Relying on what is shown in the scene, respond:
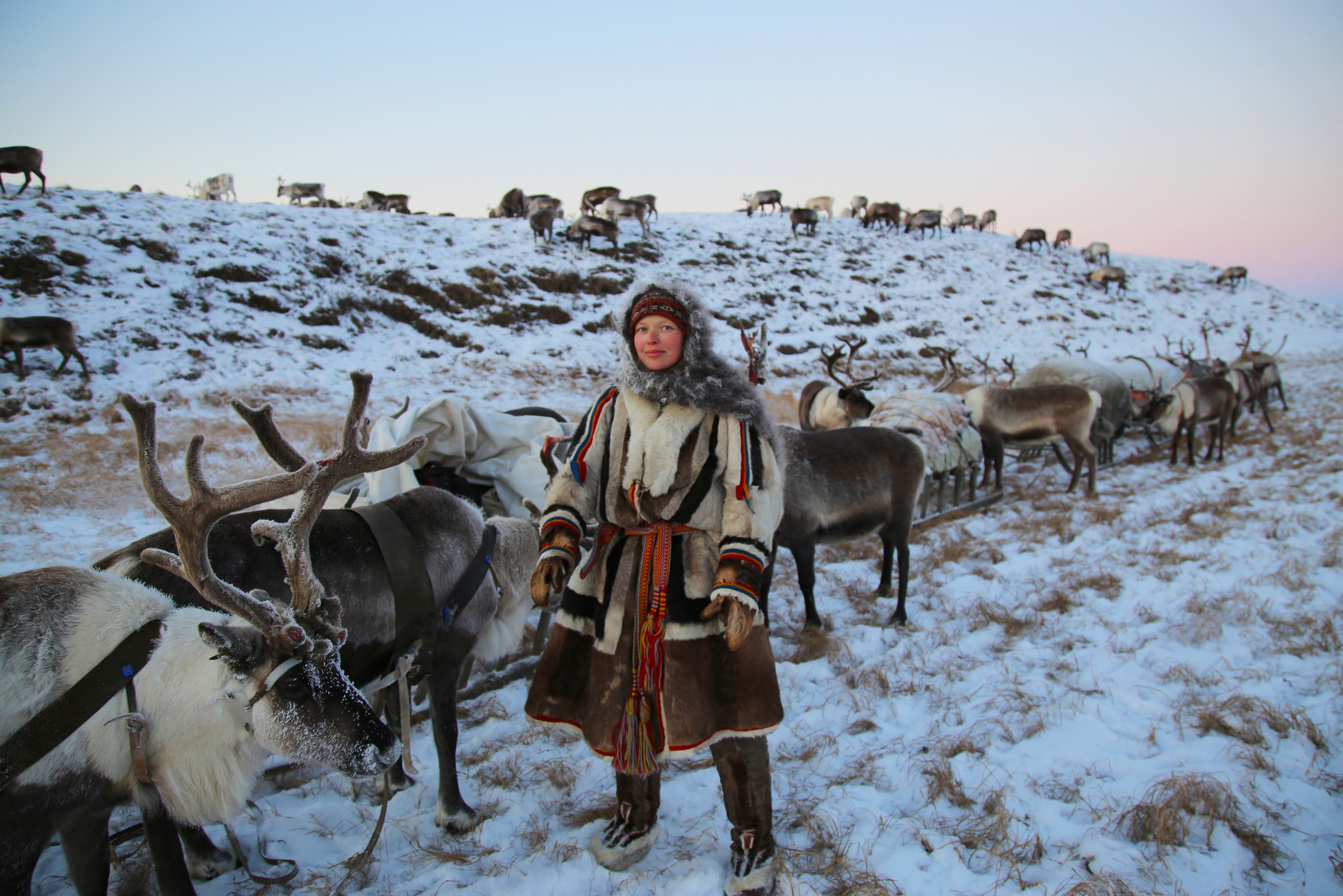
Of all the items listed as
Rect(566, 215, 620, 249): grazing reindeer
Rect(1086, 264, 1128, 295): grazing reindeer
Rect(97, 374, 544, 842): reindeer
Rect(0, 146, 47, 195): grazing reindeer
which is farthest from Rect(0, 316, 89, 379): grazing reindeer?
Rect(1086, 264, 1128, 295): grazing reindeer

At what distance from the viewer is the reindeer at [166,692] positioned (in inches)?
67.7

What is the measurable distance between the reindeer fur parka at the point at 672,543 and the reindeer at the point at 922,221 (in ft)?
142

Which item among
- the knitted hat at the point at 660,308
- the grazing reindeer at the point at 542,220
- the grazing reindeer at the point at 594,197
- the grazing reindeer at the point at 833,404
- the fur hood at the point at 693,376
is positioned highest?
the grazing reindeer at the point at 594,197

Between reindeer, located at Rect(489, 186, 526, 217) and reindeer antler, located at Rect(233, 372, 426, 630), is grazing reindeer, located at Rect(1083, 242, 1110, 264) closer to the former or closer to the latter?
reindeer, located at Rect(489, 186, 526, 217)

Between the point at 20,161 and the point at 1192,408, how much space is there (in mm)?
29470

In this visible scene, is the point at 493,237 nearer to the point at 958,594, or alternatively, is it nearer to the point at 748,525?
the point at 958,594

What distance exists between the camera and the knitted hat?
221cm

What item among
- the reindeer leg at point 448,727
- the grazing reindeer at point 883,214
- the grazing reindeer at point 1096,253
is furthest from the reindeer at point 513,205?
the grazing reindeer at point 1096,253

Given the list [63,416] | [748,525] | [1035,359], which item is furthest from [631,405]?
[1035,359]

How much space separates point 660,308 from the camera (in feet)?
7.24

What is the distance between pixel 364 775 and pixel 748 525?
1.51 metres

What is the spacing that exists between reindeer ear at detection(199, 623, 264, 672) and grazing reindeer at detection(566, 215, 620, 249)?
25099mm

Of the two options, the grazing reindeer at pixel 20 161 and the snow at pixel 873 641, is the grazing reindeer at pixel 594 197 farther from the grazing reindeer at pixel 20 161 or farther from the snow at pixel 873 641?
the grazing reindeer at pixel 20 161

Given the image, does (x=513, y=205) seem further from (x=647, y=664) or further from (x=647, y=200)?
(x=647, y=664)
